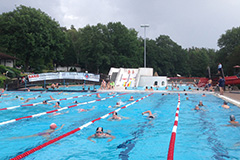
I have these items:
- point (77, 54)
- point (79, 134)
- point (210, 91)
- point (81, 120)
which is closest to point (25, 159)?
point (79, 134)

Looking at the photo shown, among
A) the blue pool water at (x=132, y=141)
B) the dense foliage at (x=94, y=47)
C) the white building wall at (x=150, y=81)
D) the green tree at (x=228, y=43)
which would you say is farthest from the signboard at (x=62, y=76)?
the green tree at (x=228, y=43)

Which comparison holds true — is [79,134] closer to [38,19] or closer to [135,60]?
[38,19]

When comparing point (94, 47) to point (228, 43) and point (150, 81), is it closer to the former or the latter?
point (150, 81)

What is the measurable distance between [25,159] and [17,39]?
36.8 m

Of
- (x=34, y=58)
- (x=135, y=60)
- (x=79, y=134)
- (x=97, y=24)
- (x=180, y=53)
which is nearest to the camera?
(x=79, y=134)

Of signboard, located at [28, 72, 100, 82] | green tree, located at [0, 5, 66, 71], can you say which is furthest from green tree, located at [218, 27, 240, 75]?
green tree, located at [0, 5, 66, 71]

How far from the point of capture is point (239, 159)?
4918mm

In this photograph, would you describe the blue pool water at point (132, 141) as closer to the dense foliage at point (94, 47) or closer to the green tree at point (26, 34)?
the green tree at point (26, 34)

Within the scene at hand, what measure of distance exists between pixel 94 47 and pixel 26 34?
16444 mm

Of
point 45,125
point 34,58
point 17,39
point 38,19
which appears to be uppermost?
point 38,19

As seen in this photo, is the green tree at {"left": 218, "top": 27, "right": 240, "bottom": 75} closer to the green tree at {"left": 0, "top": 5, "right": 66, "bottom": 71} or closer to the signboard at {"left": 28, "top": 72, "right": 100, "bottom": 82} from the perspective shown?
the signboard at {"left": 28, "top": 72, "right": 100, "bottom": 82}

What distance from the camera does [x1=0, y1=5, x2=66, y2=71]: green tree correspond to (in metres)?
35.6

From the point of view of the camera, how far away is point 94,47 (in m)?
48.4

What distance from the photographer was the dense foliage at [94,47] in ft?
120
